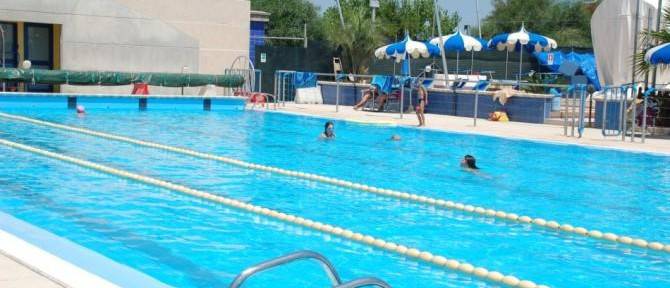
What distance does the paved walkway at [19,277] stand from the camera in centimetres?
459

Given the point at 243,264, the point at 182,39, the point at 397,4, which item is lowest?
the point at 243,264

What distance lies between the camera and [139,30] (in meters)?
26.8

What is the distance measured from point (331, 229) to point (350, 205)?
1741 mm

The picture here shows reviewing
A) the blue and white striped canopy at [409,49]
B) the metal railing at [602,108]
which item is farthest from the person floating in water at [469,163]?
the blue and white striped canopy at [409,49]

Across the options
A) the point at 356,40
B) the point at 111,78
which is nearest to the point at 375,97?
the point at 356,40

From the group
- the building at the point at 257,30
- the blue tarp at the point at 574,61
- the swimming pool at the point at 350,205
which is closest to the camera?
the swimming pool at the point at 350,205

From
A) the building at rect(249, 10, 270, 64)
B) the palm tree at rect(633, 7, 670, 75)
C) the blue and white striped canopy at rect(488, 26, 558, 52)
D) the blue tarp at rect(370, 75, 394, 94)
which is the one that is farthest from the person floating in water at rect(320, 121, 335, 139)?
the building at rect(249, 10, 270, 64)

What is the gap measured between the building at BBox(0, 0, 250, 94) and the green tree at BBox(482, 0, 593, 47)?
4000 cm

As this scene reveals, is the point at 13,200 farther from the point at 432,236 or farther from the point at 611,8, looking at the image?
the point at 611,8

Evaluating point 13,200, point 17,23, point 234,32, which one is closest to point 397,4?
point 234,32

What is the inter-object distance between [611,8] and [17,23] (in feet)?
53.1

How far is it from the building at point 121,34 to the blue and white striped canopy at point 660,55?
569 inches

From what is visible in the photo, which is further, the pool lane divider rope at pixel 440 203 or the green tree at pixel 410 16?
the green tree at pixel 410 16

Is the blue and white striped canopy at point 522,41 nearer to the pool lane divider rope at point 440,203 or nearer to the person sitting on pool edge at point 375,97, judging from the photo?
the person sitting on pool edge at point 375,97
